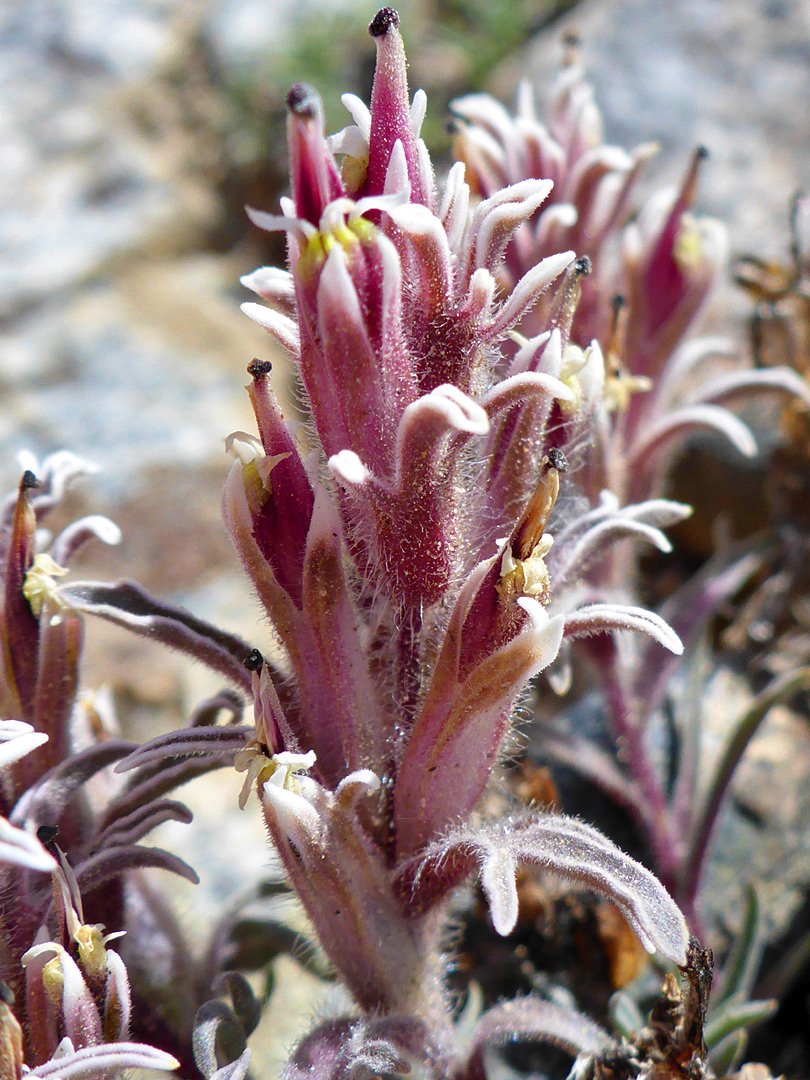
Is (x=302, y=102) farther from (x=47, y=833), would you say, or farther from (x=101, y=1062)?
(x=101, y=1062)

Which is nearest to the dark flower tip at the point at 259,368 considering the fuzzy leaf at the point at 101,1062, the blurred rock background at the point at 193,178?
the fuzzy leaf at the point at 101,1062

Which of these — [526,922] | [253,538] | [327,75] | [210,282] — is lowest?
[526,922]

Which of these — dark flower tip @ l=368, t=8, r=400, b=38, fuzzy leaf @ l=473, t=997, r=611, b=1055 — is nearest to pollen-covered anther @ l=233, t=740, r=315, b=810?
fuzzy leaf @ l=473, t=997, r=611, b=1055

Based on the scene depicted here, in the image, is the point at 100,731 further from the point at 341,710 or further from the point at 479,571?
the point at 479,571

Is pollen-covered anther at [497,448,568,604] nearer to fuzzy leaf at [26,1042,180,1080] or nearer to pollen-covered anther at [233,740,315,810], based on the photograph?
pollen-covered anther at [233,740,315,810]

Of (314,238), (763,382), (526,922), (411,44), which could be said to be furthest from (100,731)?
(411,44)

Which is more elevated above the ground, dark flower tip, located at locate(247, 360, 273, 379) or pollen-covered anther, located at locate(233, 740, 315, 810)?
dark flower tip, located at locate(247, 360, 273, 379)
